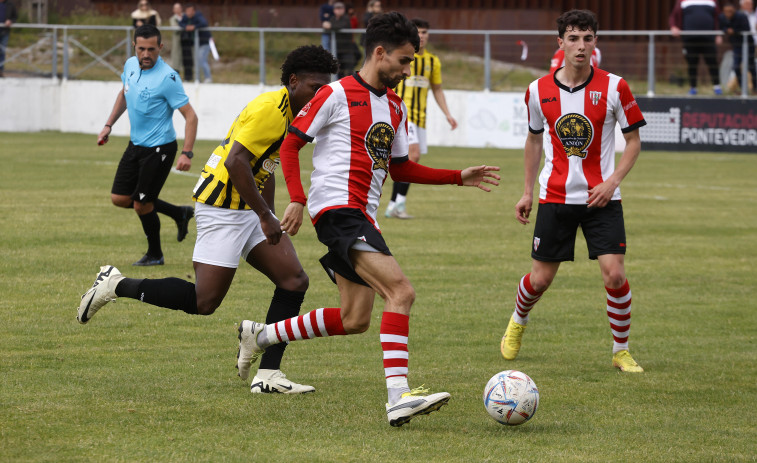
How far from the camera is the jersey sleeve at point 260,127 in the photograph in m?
5.85

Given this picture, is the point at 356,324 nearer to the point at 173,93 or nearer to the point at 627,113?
the point at 627,113

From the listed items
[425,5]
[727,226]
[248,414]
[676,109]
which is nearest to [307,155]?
[676,109]

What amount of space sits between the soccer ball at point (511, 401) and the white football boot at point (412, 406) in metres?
0.30

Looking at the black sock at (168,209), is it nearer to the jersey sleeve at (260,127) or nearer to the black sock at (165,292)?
the black sock at (165,292)

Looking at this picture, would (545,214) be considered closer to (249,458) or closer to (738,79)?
(249,458)

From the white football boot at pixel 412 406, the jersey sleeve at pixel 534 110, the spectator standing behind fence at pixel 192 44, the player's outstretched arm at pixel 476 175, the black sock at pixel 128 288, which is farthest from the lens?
the spectator standing behind fence at pixel 192 44

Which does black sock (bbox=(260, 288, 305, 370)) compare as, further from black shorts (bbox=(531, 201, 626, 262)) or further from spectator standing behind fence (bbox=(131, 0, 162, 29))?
spectator standing behind fence (bbox=(131, 0, 162, 29))

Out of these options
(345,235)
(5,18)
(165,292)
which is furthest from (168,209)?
(5,18)

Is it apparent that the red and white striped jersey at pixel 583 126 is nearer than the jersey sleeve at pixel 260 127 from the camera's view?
No

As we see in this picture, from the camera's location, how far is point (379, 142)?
228 inches

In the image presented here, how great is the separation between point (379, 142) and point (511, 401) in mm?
1461

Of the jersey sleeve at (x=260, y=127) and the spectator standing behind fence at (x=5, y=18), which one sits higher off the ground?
the spectator standing behind fence at (x=5, y=18)

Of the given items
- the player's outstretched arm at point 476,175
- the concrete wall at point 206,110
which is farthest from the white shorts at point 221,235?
the concrete wall at point 206,110

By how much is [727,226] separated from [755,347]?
657 centimetres
